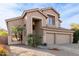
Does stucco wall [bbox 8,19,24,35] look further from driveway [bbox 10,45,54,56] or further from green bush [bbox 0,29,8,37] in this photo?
driveway [bbox 10,45,54,56]

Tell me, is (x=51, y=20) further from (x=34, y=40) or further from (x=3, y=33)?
(x=3, y=33)

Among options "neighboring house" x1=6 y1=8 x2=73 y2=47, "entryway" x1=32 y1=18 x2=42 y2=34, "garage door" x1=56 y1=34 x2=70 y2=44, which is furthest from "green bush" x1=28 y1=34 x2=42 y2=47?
"garage door" x1=56 y1=34 x2=70 y2=44

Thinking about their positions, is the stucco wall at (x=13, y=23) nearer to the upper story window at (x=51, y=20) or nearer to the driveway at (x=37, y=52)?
the driveway at (x=37, y=52)

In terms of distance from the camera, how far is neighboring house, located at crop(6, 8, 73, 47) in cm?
1572

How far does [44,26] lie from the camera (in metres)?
17.4

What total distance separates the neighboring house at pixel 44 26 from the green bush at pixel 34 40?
0.31m

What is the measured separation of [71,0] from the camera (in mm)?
14406

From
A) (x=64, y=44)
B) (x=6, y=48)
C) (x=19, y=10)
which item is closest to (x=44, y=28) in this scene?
(x=64, y=44)

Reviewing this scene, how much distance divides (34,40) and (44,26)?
74.4 inches

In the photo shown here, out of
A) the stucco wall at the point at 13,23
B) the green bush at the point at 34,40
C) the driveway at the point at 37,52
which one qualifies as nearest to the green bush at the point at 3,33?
the stucco wall at the point at 13,23

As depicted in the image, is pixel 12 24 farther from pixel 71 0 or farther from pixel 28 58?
pixel 71 0

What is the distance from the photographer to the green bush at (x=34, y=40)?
15.7 meters

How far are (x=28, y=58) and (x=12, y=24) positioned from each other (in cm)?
322

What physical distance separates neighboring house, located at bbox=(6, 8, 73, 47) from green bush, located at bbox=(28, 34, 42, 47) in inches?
12.3
